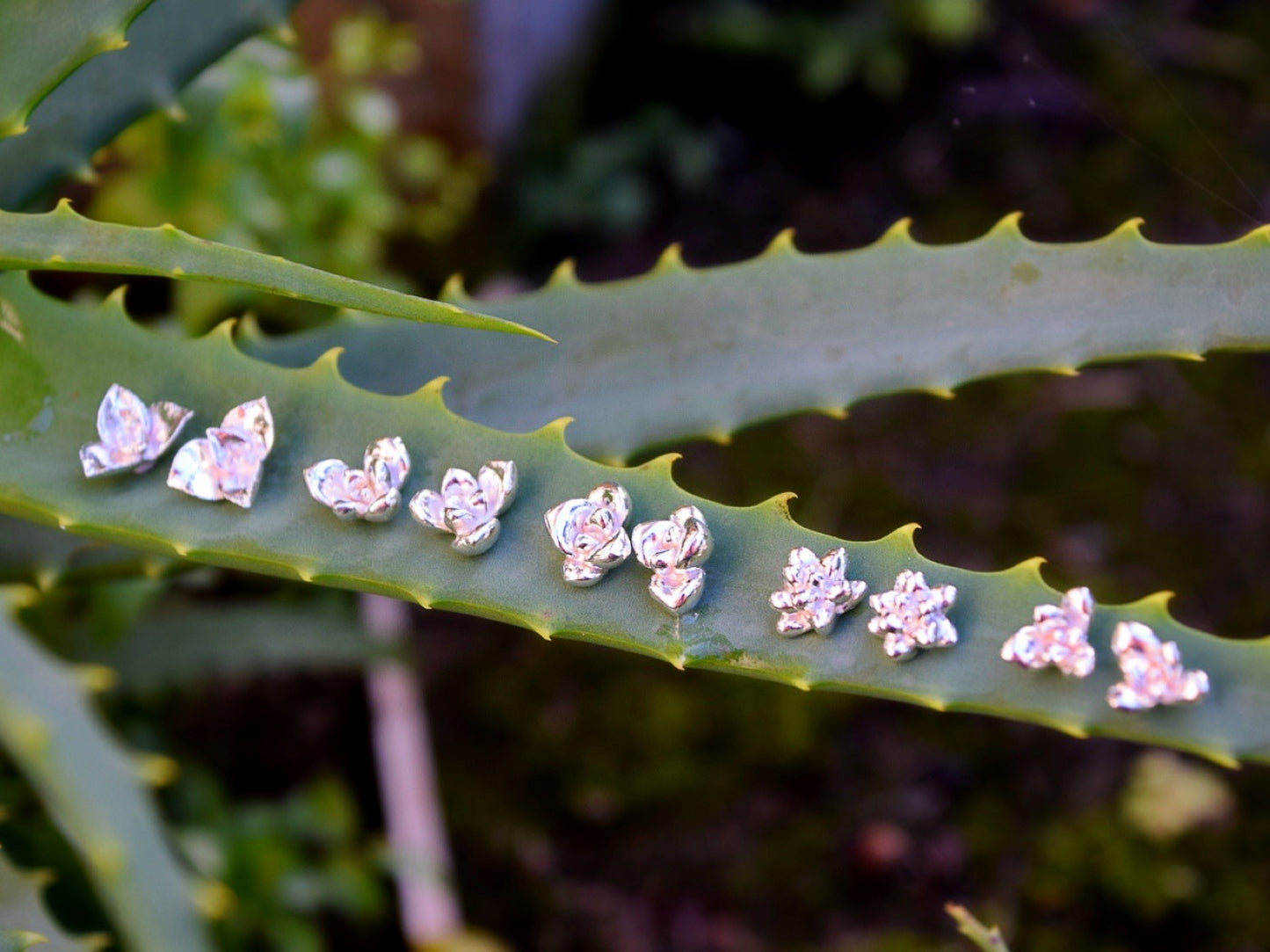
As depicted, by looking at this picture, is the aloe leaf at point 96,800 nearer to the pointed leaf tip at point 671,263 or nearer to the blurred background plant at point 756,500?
the blurred background plant at point 756,500

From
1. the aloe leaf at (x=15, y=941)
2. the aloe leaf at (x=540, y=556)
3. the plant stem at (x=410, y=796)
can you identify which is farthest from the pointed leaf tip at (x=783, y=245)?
the plant stem at (x=410, y=796)

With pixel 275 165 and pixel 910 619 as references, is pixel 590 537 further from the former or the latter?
pixel 275 165

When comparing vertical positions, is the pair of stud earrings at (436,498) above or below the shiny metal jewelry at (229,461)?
below

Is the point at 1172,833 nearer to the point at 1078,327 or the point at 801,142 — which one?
the point at 1078,327

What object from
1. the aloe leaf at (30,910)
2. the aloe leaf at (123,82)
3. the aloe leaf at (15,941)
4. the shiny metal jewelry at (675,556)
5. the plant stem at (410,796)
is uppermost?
→ the aloe leaf at (123,82)

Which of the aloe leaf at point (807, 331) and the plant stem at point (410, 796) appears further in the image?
the plant stem at point (410, 796)

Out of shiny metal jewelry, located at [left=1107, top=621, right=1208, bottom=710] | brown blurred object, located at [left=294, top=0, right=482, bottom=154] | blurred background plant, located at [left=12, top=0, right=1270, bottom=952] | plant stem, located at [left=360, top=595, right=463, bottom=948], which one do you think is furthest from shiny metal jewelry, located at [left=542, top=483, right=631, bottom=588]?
brown blurred object, located at [left=294, top=0, right=482, bottom=154]

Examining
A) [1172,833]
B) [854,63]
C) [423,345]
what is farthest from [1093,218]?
[423,345]
